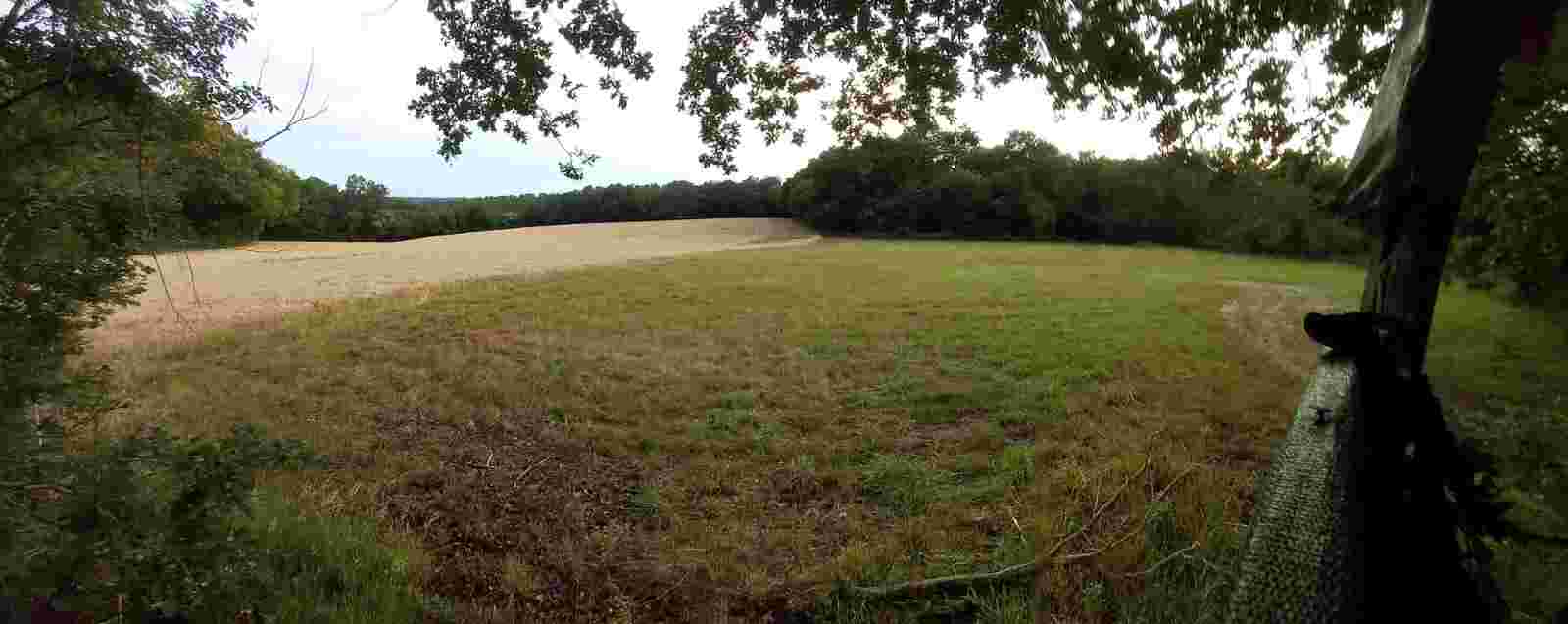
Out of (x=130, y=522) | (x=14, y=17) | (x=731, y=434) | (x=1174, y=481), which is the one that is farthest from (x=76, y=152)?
(x=1174, y=481)

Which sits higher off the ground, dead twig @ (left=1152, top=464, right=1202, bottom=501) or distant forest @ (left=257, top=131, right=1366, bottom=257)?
distant forest @ (left=257, top=131, right=1366, bottom=257)

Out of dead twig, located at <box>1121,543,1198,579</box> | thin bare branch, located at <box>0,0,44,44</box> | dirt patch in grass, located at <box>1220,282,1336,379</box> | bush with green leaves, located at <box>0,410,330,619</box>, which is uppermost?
thin bare branch, located at <box>0,0,44,44</box>

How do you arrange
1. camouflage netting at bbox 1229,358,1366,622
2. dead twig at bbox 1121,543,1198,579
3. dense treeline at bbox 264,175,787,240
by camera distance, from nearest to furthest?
1. camouflage netting at bbox 1229,358,1366,622
2. dead twig at bbox 1121,543,1198,579
3. dense treeline at bbox 264,175,787,240

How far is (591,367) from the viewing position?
1034cm

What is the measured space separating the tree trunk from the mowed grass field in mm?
1339

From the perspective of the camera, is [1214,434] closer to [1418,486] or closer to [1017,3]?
[1017,3]

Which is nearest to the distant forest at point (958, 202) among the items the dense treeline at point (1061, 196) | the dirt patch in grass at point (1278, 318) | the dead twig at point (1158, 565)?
the dense treeline at point (1061, 196)

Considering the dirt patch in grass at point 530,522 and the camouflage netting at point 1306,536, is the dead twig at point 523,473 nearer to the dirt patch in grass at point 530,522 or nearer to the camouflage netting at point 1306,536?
the dirt patch in grass at point 530,522

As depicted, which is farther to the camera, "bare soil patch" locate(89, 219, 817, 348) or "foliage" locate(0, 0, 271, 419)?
"bare soil patch" locate(89, 219, 817, 348)

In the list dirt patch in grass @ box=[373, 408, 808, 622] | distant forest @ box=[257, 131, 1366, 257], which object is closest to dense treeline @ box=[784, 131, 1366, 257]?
distant forest @ box=[257, 131, 1366, 257]

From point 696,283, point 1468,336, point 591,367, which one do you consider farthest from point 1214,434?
point 696,283

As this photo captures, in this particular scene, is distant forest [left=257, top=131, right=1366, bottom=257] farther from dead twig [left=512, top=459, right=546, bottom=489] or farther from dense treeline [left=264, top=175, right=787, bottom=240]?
dead twig [left=512, top=459, right=546, bottom=489]

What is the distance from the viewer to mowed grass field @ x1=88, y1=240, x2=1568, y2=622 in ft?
14.6

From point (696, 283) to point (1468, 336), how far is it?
1725 cm
